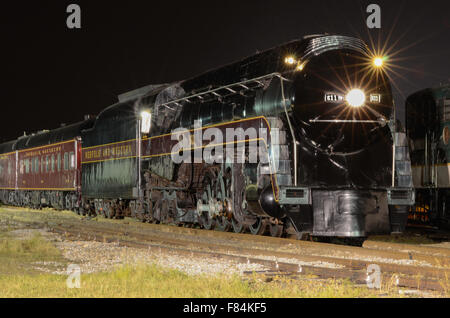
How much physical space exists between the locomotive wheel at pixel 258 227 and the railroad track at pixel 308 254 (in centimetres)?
34

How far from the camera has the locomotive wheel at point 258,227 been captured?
14.5 meters

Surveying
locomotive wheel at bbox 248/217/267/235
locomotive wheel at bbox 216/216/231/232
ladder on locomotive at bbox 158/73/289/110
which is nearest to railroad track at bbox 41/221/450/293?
locomotive wheel at bbox 216/216/231/232

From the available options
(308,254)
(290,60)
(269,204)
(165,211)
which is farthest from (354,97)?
(165,211)

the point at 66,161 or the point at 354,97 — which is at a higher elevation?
the point at 354,97

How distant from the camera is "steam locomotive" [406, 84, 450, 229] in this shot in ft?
50.6

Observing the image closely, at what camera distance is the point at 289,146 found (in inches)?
476

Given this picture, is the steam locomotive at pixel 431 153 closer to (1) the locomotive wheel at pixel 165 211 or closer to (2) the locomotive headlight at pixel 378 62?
(2) the locomotive headlight at pixel 378 62

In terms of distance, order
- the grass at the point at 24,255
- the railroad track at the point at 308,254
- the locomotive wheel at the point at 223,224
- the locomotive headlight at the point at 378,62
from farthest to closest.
→ 1. the locomotive wheel at the point at 223,224
2. the locomotive headlight at the point at 378,62
3. the grass at the point at 24,255
4. the railroad track at the point at 308,254

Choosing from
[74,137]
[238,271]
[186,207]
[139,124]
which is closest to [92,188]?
[74,137]

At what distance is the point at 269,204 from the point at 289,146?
1.30m

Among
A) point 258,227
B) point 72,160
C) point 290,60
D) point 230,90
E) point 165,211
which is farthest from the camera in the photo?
point 72,160

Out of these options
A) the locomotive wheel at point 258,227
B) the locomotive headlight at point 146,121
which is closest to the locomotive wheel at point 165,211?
the locomotive headlight at point 146,121

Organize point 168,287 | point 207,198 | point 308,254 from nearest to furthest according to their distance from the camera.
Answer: point 168,287 → point 308,254 → point 207,198

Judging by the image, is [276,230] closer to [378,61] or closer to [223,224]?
[223,224]
